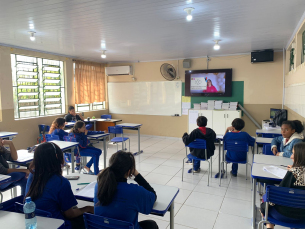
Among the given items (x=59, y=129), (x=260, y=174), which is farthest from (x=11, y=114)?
(x=260, y=174)

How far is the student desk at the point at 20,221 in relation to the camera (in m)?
1.52

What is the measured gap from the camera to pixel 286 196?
1966mm

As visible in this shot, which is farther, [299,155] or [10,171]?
[10,171]

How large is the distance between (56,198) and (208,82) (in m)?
6.28

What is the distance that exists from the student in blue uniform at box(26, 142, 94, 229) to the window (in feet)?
16.2

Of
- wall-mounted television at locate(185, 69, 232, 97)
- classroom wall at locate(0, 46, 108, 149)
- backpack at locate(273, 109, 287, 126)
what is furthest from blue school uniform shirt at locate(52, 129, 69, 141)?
backpack at locate(273, 109, 287, 126)

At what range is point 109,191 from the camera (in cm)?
154

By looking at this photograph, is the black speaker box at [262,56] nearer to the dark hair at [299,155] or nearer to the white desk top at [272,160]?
the white desk top at [272,160]

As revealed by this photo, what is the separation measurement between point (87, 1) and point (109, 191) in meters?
2.45

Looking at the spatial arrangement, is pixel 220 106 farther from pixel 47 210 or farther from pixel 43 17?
pixel 47 210

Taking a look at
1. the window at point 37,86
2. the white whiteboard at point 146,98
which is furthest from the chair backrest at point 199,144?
the window at point 37,86

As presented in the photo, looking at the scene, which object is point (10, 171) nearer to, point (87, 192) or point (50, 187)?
point (87, 192)

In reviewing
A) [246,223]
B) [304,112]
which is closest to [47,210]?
[246,223]

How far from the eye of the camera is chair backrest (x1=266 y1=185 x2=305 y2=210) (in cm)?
193
